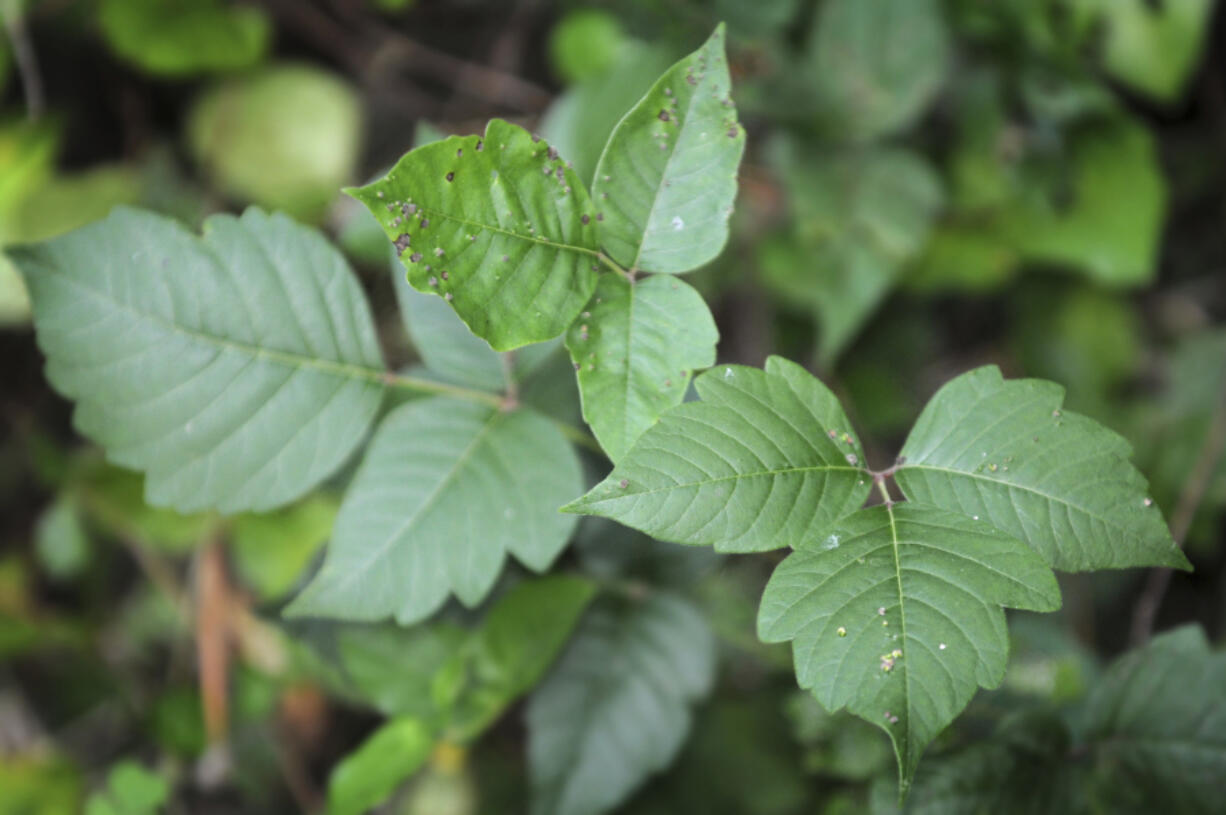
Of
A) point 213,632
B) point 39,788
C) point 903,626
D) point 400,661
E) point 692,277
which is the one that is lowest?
point 39,788

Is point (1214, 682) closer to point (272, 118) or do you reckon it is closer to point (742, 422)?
point (742, 422)

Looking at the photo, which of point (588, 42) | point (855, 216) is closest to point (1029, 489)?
point (855, 216)

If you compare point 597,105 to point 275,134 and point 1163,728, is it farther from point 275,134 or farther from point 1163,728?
point 1163,728

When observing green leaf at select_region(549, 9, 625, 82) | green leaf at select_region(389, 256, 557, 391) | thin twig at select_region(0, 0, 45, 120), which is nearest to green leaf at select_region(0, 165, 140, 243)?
thin twig at select_region(0, 0, 45, 120)

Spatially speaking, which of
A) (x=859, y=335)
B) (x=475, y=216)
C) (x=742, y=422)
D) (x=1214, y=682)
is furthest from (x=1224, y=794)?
(x=859, y=335)

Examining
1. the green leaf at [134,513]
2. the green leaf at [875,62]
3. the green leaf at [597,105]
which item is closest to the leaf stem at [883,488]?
the green leaf at [597,105]

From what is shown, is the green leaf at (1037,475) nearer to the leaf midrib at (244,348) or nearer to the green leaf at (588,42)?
the leaf midrib at (244,348)

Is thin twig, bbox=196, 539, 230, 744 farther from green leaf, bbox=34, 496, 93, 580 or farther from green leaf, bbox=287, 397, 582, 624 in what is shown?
green leaf, bbox=287, 397, 582, 624
